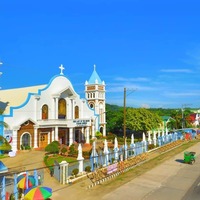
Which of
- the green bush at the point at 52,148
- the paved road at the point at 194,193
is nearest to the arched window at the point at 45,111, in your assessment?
the green bush at the point at 52,148

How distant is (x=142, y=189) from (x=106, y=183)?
280cm

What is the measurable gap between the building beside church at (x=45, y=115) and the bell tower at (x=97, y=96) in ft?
25.2

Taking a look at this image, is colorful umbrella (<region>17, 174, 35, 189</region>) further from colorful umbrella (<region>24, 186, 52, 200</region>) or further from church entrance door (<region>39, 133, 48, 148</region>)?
church entrance door (<region>39, 133, 48, 148</region>)

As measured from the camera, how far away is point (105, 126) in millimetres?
57281

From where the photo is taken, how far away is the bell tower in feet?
185

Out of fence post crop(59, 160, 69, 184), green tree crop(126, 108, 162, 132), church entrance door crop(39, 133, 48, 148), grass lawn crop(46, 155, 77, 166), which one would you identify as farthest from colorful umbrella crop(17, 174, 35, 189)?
green tree crop(126, 108, 162, 132)

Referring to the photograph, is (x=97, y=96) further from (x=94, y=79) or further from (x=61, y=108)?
(x=61, y=108)

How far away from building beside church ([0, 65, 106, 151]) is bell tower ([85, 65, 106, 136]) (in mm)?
7668

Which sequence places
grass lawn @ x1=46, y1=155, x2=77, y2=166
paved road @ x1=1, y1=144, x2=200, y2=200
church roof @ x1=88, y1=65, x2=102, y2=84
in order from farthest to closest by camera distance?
church roof @ x1=88, y1=65, x2=102, y2=84 < grass lawn @ x1=46, y1=155, x2=77, y2=166 < paved road @ x1=1, y1=144, x2=200, y2=200

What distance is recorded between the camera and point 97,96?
56.7 meters

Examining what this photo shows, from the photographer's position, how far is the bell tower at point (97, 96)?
5628 centimetres

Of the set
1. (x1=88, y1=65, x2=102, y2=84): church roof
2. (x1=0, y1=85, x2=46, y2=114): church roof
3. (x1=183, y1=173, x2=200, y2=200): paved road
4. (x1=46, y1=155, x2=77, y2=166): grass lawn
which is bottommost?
(x1=183, y1=173, x2=200, y2=200): paved road

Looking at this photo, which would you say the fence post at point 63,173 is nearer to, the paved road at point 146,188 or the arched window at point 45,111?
the paved road at point 146,188

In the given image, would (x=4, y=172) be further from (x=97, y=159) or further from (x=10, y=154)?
(x=10, y=154)
